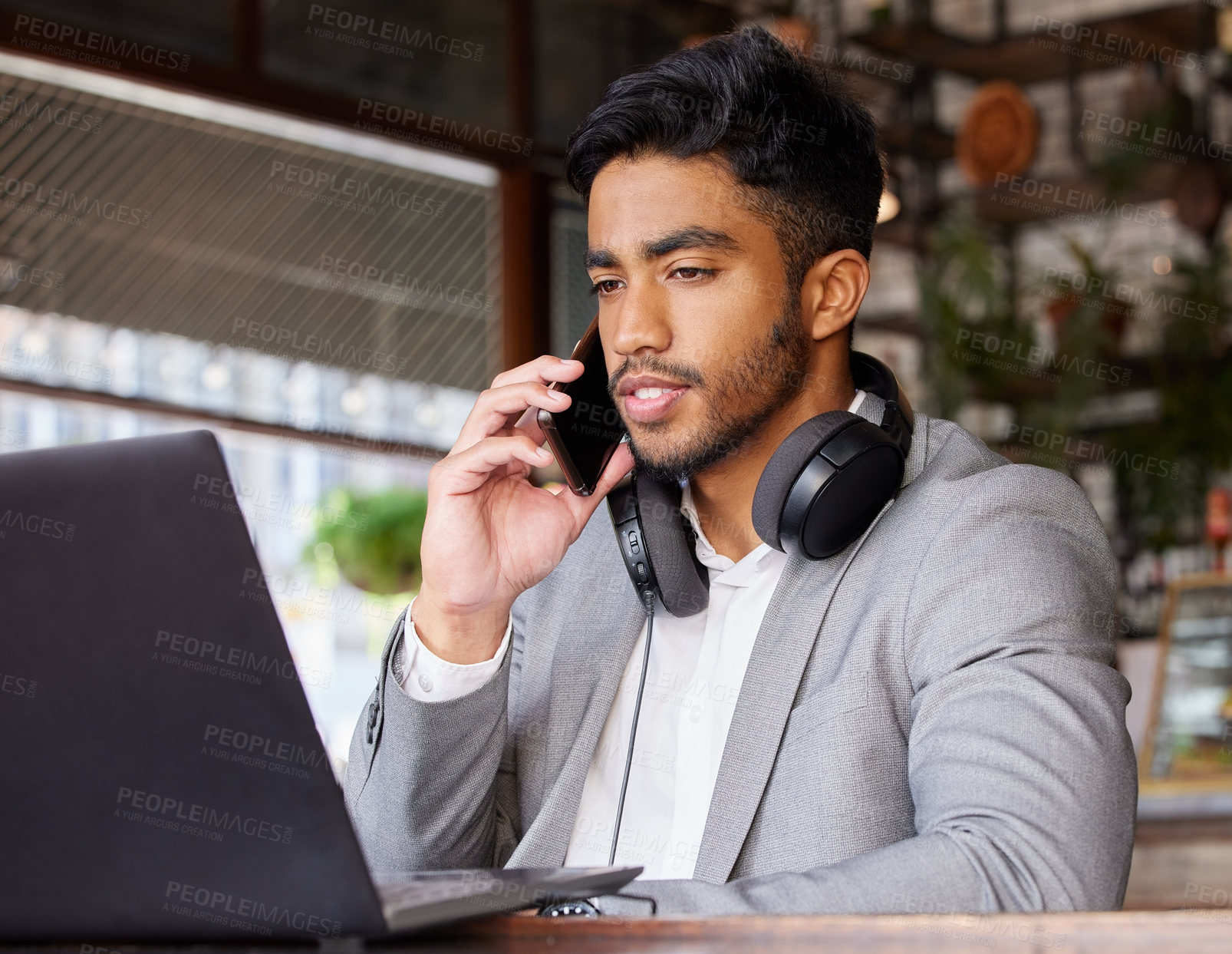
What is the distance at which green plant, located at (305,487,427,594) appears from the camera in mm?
3932

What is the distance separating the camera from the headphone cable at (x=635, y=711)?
4.65 ft

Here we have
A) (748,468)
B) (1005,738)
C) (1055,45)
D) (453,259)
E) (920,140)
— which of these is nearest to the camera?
(1005,738)

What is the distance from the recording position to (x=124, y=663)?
0.72 m

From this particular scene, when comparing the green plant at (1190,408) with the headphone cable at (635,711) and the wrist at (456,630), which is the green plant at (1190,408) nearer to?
the headphone cable at (635,711)

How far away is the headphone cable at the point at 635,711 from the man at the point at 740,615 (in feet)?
0.05

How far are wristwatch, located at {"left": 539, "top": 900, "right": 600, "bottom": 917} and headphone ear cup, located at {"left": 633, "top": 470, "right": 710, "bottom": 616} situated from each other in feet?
1.91

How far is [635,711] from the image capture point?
1.48m

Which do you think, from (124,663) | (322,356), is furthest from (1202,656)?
(124,663)

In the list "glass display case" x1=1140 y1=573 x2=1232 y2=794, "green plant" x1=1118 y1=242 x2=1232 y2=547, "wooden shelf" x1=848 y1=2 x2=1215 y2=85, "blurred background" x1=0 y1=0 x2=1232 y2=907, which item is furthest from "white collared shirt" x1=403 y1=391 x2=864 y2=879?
"wooden shelf" x1=848 y1=2 x2=1215 y2=85

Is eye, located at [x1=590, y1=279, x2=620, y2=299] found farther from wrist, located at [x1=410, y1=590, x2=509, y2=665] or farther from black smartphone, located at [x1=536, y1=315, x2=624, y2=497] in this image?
wrist, located at [x1=410, y1=590, x2=509, y2=665]

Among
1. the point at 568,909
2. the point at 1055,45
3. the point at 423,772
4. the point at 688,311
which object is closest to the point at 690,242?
the point at 688,311

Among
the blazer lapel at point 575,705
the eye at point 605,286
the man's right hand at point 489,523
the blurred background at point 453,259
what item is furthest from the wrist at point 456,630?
the blurred background at point 453,259

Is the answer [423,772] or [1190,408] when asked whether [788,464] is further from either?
[1190,408]

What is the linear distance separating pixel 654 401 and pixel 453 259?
3.11 meters
